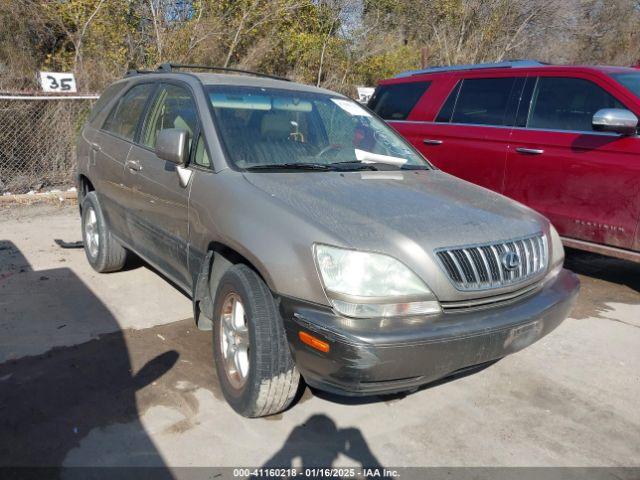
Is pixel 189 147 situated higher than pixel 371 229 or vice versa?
pixel 189 147

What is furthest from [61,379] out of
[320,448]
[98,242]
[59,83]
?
[59,83]

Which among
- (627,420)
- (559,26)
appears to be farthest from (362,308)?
(559,26)

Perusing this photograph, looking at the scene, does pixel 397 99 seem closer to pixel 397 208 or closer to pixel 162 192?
pixel 162 192

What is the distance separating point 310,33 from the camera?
15562mm

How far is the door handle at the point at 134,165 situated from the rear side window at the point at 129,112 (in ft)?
0.83

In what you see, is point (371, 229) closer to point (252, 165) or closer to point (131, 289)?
point (252, 165)

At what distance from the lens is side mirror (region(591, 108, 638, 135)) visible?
4672mm

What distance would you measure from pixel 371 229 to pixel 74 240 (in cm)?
489

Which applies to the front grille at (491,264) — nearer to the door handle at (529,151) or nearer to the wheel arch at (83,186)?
the door handle at (529,151)

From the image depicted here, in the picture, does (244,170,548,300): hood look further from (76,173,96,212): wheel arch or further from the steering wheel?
(76,173,96,212): wheel arch

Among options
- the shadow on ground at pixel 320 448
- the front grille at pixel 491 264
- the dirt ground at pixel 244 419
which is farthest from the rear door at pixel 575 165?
the shadow on ground at pixel 320 448

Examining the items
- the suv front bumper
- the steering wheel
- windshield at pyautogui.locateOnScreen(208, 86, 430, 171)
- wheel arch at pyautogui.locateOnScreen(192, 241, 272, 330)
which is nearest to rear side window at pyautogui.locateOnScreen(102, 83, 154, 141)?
windshield at pyautogui.locateOnScreen(208, 86, 430, 171)

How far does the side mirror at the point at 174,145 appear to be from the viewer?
3.44 m

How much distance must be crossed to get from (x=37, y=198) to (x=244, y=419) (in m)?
6.62
